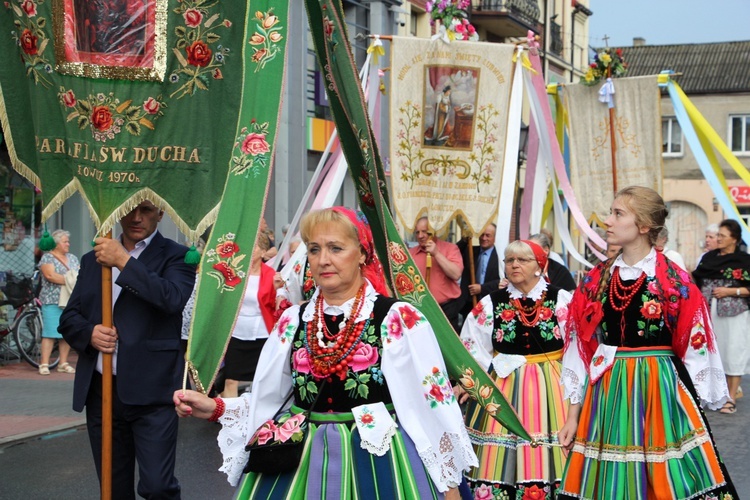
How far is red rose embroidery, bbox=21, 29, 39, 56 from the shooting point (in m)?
4.18

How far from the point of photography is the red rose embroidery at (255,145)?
11.9 ft

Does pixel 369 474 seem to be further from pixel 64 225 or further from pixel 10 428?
pixel 64 225

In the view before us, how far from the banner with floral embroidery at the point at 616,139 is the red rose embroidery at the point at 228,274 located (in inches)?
386

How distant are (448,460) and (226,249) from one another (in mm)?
1091

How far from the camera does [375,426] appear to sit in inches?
146

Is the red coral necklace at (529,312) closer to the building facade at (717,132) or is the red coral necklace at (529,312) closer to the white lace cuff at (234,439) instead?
the white lace cuff at (234,439)

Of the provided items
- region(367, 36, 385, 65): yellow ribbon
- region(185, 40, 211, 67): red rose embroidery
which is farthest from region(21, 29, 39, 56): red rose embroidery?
region(367, 36, 385, 65): yellow ribbon

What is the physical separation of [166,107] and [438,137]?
20.2 feet

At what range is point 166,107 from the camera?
4.05 metres

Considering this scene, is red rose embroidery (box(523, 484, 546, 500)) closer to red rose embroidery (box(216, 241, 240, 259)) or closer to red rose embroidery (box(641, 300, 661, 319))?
red rose embroidery (box(641, 300, 661, 319))

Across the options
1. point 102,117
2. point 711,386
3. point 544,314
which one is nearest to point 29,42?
point 102,117

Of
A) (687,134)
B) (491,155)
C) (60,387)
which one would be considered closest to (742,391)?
(687,134)

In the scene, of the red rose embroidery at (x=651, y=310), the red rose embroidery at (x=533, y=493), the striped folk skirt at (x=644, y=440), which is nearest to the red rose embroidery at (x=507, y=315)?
the red rose embroidery at (x=533, y=493)

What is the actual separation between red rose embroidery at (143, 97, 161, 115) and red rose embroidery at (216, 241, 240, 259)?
816mm
